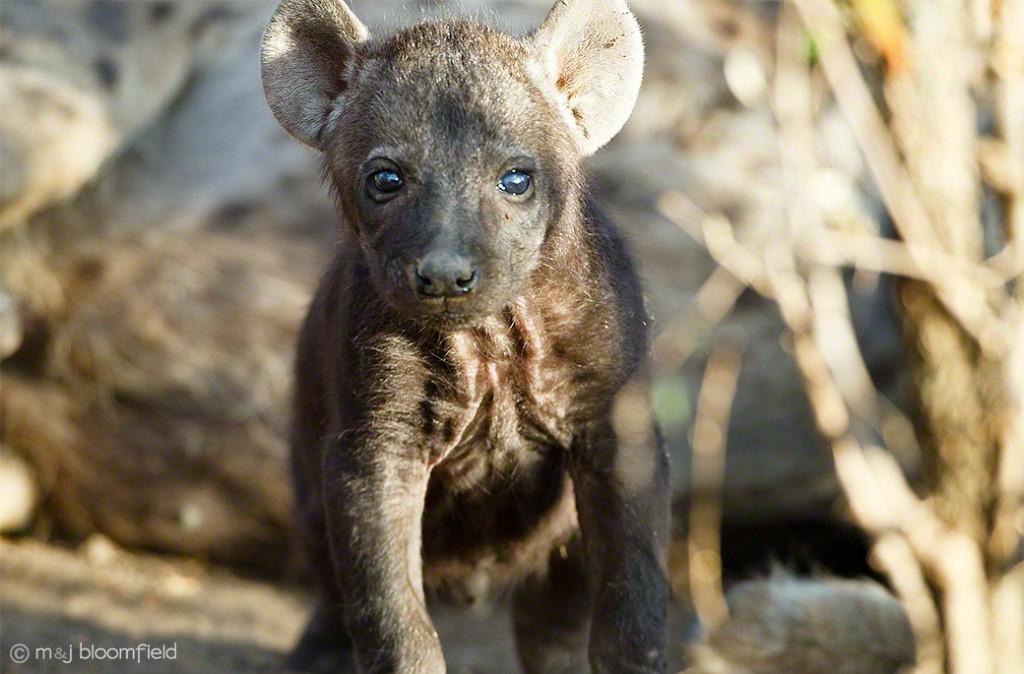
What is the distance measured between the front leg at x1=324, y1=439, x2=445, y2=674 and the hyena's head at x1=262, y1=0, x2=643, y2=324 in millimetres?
442

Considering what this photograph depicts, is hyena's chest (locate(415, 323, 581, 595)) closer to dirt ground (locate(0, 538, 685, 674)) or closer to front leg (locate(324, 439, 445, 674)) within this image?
front leg (locate(324, 439, 445, 674))

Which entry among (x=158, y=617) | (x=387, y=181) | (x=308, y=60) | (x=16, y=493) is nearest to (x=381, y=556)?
(x=387, y=181)

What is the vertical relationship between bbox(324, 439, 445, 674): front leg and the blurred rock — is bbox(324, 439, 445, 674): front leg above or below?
above

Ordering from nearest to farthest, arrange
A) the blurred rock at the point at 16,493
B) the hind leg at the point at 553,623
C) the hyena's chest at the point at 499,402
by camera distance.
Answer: the hyena's chest at the point at 499,402, the hind leg at the point at 553,623, the blurred rock at the point at 16,493

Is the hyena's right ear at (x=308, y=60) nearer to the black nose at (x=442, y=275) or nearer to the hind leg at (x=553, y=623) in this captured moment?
the black nose at (x=442, y=275)

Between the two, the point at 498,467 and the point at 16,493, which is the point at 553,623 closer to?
the point at 498,467

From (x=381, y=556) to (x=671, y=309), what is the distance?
2.43 m

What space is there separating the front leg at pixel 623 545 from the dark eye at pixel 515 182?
0.61 metres

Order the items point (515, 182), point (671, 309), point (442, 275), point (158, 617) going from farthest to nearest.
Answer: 1. point (671, 309)
2. point (158, 617)
3. point (515, 182)
4. point (442, 275)

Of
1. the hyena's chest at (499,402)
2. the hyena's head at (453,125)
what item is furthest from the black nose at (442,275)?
the hyena's chest at (499,402)

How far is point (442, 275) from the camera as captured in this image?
298cm

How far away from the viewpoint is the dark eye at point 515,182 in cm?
321

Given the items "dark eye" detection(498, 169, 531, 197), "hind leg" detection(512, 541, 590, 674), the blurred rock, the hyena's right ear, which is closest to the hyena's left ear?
"dark eye" detection(498, 169, 531, 197)

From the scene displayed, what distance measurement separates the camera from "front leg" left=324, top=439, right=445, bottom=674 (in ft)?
10.9
